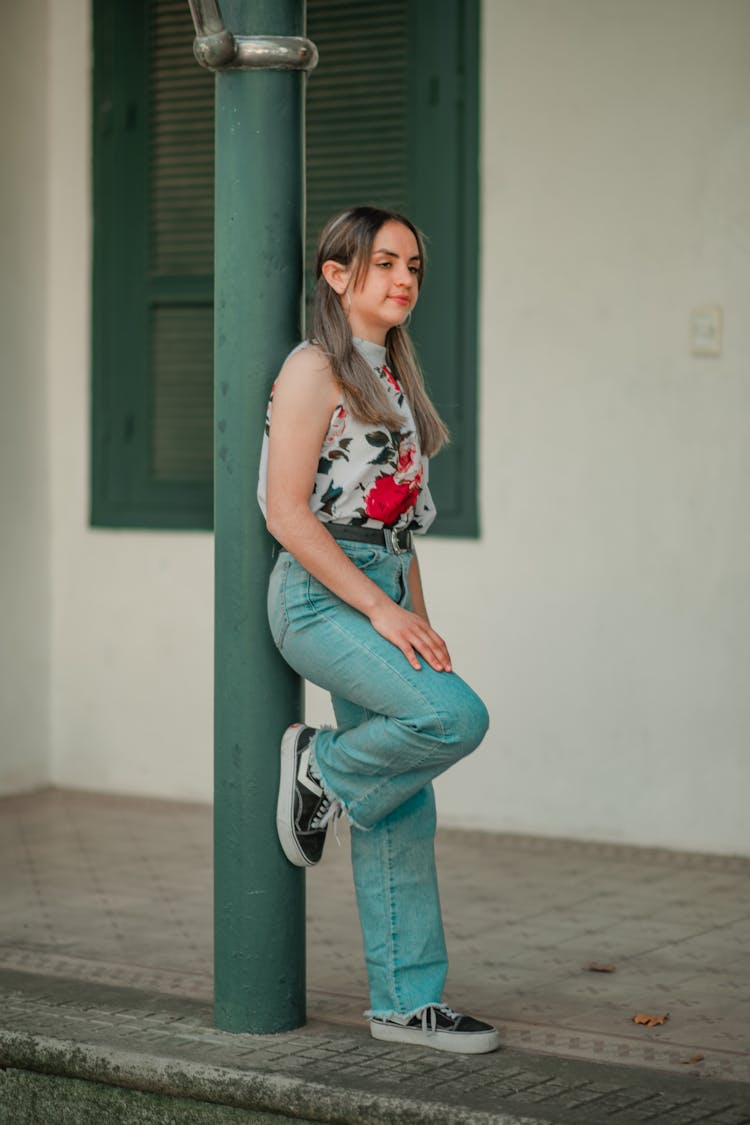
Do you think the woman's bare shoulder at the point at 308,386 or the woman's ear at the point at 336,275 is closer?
the woman's bare shoulder at the point at 308,386

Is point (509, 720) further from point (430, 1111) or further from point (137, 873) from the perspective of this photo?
point (430, 1111)

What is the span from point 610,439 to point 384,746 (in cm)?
305

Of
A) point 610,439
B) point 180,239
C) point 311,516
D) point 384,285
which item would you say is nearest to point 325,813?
point 311,516

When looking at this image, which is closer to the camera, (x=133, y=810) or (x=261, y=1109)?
(x=261, y=1109)

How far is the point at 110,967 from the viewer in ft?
→ 17.4

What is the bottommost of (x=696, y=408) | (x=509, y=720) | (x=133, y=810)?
(x=133, y=810)

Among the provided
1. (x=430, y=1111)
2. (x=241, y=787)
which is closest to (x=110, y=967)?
(x=241, y=787)

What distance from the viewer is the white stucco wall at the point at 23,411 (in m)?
8.09

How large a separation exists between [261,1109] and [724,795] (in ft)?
10.2

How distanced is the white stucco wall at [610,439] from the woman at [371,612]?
2514mm

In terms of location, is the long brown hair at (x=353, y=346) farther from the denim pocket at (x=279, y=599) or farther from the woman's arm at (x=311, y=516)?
the denim pocket at (x=279, y=599)

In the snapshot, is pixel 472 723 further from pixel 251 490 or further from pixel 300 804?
pixel 251 490

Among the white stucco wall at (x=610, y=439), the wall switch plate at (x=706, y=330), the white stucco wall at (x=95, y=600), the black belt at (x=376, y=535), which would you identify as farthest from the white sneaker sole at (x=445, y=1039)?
the white stucco wall at (x=95, y=600)

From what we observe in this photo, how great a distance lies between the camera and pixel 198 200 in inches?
315
